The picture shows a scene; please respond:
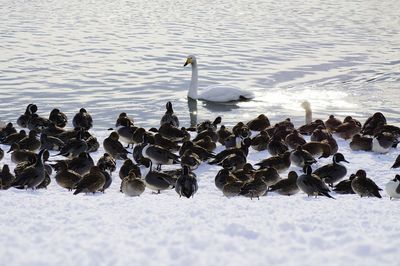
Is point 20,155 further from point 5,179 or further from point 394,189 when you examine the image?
point 394,189

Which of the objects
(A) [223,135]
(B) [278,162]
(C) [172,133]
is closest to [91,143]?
(C) [172,133]

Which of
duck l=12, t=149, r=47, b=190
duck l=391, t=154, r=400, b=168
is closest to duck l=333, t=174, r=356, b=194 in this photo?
duck l=391, t=154, r=400, b=168

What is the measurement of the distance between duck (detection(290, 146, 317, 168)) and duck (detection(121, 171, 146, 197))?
3.76 metres

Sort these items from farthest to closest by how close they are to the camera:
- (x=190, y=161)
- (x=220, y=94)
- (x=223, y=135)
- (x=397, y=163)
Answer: (x=220, y=94), (x=223, y=135), (x=190, y=161), (x=397, y=163)

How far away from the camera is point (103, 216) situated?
1132cm

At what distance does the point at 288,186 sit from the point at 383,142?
4.24 metres

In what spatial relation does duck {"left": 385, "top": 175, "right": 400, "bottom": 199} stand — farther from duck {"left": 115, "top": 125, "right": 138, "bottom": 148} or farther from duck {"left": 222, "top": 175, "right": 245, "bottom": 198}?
duck {"left": 115, "top": 125, "right": 138, "bottom": 148}

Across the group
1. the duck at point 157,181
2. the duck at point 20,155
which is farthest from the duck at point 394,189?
the duck at point 20,155

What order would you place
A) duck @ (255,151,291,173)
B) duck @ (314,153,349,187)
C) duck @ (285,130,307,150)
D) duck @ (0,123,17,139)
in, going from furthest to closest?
duck @ (0,123,17,139)
duck @ (285,130,307,150)
duck @ (255,151,291,173)
duck @ (314,153,349,187)

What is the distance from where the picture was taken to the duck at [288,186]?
1496cm

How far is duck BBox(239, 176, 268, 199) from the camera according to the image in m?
14.5

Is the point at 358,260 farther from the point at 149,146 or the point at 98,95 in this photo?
the point at 98,95

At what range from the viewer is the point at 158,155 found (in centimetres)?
1691

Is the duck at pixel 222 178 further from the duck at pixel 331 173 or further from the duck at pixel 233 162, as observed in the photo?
the duck at pixel 331 173
